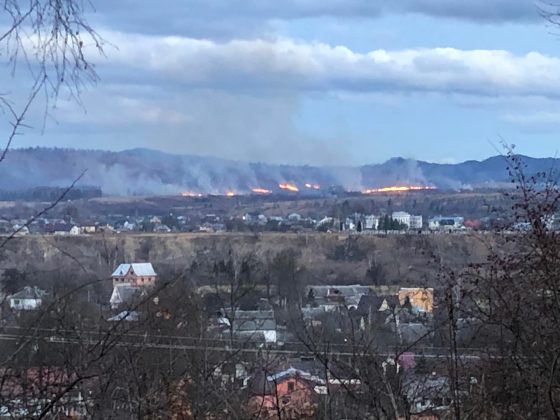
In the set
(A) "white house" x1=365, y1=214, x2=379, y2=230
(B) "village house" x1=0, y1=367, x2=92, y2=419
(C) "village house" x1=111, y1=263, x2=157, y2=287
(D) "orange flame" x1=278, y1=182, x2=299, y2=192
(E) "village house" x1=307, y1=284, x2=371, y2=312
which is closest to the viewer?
(B) "village house" x1=0, y1=367, x2=92, y2=419

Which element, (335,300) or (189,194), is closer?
(335,300)

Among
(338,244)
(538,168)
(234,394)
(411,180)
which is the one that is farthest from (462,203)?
(234,394)

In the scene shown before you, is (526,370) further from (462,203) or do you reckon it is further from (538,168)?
(462,203)

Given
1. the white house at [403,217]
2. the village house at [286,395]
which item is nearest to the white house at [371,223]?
the white house at [403,217]

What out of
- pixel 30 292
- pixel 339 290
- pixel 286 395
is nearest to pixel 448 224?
pixel 339 290

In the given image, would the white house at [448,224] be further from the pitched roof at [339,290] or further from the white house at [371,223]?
the white house at [371,223]

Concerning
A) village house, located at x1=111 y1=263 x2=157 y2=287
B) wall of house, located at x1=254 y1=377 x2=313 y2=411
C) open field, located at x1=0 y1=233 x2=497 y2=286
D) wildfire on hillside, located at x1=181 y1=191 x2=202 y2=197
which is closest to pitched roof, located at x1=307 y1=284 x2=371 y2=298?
village house, located at x1=111 y1=263 x2=157 y2=287

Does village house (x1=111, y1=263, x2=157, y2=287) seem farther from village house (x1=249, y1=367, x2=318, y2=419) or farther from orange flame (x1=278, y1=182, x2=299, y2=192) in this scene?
orange flame (x1=278, y1=182, x2=299, y2=192)

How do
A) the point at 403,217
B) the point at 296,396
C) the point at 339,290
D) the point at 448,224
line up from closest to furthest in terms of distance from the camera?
1. the point at 296,396
2. the point at 339,290
3. the point at 448,224
4. the point at 403,217

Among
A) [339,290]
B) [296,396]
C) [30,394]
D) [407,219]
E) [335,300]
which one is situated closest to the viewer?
[30,394]

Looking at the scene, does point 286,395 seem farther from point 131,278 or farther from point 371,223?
point 371,223

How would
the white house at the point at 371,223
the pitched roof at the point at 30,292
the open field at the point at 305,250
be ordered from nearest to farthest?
the pitched roof at the point at 30,292, the open field at the point at 305,250, the white house at the point at 371,223
